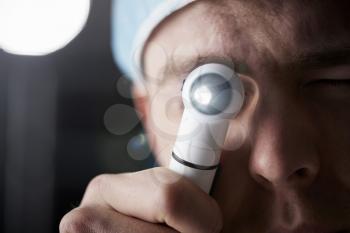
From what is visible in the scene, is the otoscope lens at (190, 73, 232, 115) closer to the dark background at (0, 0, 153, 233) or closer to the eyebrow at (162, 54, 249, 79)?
the eyebrow at (162, 54, 249, 79)

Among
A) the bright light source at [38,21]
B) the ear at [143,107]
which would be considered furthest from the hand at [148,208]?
the bright light source at [38,21]

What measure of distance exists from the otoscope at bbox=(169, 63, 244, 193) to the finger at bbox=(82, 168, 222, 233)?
12 millimetres

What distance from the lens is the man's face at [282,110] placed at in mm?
470

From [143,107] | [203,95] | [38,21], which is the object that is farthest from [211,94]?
[38,21]

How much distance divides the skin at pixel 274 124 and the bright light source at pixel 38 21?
332 mm

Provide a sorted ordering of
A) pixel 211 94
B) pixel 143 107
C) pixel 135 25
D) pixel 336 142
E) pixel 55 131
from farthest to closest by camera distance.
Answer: pixel 55 131
pixel 143 107
pixel 135 25
pixel 336 142
pixel 211 94

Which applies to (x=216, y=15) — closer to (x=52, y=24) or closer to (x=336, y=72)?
(x=336, y=72)

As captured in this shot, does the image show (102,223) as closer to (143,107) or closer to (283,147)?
(283,147)

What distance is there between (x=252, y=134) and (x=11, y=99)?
0.64 m

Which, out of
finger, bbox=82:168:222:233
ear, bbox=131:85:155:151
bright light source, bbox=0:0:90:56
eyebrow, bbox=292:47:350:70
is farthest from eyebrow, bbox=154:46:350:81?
bright light source, bbox=0:0:90:56

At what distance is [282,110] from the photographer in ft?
1.59

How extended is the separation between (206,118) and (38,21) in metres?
0.50

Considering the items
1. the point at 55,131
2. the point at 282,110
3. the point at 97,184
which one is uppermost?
the point at 282,110

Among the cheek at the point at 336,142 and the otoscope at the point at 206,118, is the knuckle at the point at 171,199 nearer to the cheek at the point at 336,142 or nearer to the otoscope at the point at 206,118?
the otoscope at the point at 206,118
